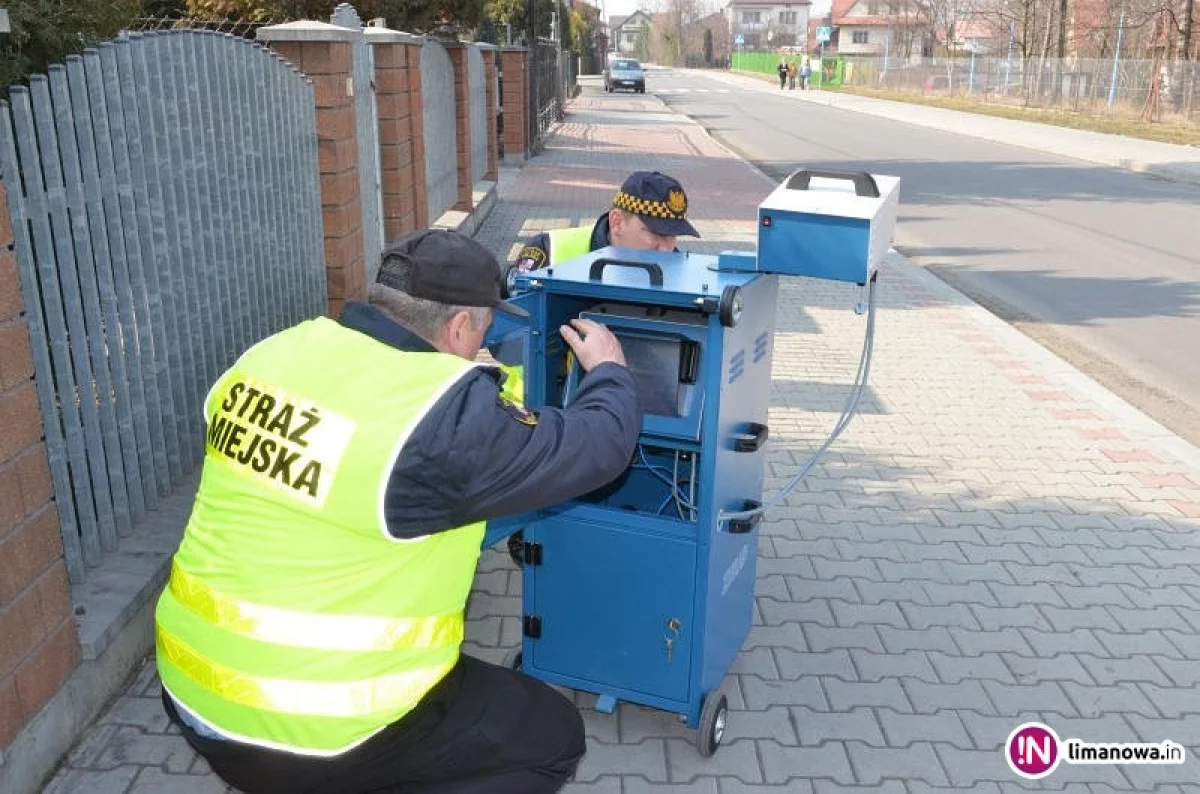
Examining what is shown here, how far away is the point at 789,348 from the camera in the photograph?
25.5 ft

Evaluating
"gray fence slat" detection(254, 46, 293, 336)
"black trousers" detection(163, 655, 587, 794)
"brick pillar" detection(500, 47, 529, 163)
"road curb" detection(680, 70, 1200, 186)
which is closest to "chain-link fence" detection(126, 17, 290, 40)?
"gray fence slat" detection(254, 46, 293, 336)

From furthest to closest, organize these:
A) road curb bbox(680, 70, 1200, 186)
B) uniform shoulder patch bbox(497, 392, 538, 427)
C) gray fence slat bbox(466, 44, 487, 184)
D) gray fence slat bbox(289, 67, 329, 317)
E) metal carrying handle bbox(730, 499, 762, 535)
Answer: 1. road curb bbox(680, 70, 1200, 186)
2. gray fence slat bbox(466, 44, 487, 184)
3. gray fence slat bbox(289, 67, 329, 317)
4. metal carrying handle bbox(730, 499, 762, 535)
5. uniform shoulder patch bbox(497, 392, 538, 427)

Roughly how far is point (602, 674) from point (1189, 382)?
19.3 ft

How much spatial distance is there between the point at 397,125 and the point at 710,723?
226 inches

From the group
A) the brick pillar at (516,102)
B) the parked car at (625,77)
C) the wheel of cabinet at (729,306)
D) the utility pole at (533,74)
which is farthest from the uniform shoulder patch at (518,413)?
the parked car at (625,77)

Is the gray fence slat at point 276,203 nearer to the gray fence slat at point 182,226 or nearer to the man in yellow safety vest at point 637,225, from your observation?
the gray fence slat at point 182,226

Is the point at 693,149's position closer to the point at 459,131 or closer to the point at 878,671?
the point at 459,131

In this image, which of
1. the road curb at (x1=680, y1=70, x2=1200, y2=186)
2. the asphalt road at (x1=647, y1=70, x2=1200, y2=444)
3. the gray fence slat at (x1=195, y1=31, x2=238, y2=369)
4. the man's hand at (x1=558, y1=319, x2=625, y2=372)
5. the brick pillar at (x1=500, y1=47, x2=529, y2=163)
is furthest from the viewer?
the road curb at (x1=680, y1=70, x2=1200, y2=186)

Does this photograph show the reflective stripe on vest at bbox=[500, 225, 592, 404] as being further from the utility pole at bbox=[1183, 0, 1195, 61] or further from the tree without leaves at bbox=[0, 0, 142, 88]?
the utility pole at bbox=[1183, 0, 1195, 61]

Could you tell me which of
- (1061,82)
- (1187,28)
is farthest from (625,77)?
(1187,28)

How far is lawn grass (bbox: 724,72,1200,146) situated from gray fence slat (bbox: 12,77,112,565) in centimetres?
2799

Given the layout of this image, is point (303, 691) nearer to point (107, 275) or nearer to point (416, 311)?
point (416, 311)

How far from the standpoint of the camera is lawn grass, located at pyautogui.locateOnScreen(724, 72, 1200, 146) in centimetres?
2820

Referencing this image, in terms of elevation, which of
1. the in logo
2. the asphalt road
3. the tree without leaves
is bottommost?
the in logo
